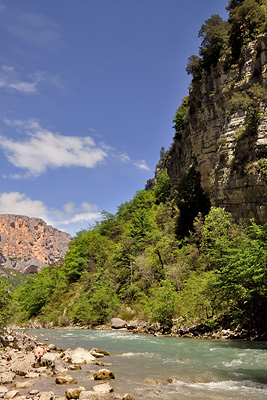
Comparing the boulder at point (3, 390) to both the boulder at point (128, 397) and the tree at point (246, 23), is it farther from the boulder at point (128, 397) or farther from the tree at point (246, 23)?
the tree at point (246, 23)

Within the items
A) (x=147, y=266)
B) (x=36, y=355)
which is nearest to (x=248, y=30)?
(x=147, y=266)

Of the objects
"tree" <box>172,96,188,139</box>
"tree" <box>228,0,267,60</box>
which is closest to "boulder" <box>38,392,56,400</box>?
"tree" <box>228,0,267,60</box>

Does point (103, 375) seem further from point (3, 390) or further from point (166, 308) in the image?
point (166, 308)

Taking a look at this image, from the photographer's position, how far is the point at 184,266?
105 ft

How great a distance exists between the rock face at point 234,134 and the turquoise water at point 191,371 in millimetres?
15583

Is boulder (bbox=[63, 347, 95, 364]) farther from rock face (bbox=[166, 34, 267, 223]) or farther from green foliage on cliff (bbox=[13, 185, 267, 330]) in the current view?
rock face (bbox=[166, 34, 267, 223])

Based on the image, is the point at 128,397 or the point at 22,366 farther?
the point at 22,366

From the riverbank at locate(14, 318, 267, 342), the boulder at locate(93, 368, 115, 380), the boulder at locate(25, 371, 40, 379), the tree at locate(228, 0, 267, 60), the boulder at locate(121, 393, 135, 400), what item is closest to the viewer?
the boulder at locate(121, 393, 135, 400)

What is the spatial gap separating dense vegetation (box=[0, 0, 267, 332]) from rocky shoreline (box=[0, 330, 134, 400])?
650 centimetres

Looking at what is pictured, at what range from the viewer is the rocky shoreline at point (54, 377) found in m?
8.03

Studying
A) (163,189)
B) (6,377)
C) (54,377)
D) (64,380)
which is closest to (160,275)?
(54,377)

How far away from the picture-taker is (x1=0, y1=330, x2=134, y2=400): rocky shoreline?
8.03 meters

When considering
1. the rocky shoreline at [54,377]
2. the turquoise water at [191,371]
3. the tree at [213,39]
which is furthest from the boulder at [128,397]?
the tree at [213,39]

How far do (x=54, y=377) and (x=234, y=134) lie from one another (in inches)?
1169
